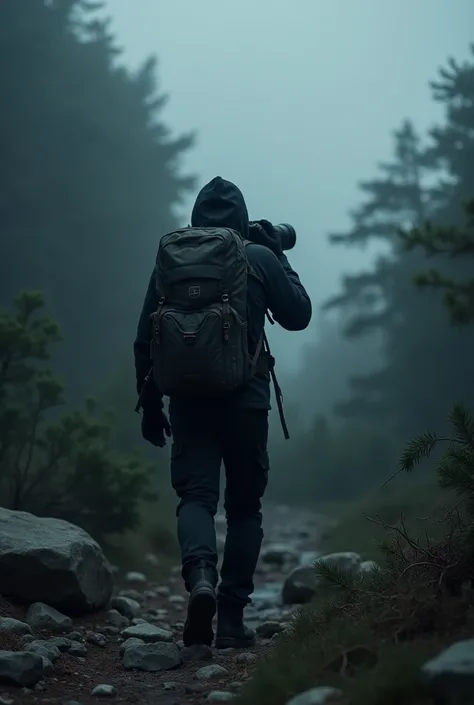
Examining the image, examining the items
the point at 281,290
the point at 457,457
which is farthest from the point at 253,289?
the point at 457,457

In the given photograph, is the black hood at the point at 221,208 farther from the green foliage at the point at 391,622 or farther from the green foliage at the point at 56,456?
the green foliage at the point at 56,456

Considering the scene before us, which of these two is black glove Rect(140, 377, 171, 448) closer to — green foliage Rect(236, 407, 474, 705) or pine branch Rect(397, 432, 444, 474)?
green foliage Rect(236, 407, 474, 705)

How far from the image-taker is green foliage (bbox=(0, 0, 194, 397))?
21250 mm

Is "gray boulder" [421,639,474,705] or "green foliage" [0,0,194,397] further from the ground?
"green foliage" [0,0,194,397]

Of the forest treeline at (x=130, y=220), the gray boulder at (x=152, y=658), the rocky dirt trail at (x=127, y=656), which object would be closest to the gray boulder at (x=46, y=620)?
the rocky dirt trail at (x=127, y=656)

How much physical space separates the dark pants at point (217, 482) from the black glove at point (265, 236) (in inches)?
38.5

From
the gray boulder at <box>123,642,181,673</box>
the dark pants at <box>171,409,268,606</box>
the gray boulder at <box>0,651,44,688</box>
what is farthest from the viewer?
the dark pants at <box>171,409,268,606</box>

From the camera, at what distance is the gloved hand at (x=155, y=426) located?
15.4 feet

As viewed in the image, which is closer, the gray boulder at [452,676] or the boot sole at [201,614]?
the gray boulder at [452,676]

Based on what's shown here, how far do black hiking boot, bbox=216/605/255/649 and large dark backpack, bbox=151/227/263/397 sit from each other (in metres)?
1.19

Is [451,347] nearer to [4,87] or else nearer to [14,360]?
[4,87]

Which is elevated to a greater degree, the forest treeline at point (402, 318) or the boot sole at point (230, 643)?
the forest treeline at point (402, 318)

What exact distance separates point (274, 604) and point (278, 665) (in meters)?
3.89

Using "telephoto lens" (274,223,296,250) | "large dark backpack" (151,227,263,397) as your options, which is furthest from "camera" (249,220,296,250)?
"large dark backpack" (151,227,263,397)
